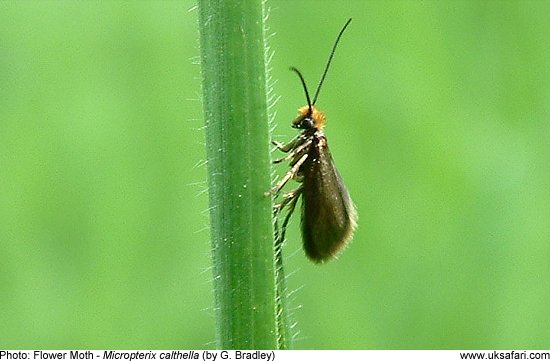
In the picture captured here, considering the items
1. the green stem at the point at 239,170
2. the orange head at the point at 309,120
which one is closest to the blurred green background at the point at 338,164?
the orange head at the point at 309,120

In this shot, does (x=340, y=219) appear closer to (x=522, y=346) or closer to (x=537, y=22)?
(x=522, y=346)

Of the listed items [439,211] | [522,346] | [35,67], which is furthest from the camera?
[35,67]

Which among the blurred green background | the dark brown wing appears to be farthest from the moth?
the blurred green background

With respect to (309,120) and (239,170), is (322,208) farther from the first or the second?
(239,170)

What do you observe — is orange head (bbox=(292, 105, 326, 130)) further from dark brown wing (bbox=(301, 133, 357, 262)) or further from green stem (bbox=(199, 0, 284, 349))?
green stem (bbox=(199, 0, 284, 349))

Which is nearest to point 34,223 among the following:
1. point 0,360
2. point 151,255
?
point 151,255

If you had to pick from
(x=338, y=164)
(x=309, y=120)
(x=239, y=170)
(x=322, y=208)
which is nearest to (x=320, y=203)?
(x=322, y=208)
